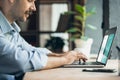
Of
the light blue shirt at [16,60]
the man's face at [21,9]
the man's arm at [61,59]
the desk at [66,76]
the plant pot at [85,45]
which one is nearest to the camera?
the desk at [66,76]

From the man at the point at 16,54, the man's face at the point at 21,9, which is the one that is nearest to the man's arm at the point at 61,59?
the man at the point at 16,54

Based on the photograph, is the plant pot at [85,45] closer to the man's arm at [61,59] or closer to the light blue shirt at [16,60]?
the man's arm at [61,59]

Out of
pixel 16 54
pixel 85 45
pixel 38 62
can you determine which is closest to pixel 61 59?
pixel 38 62

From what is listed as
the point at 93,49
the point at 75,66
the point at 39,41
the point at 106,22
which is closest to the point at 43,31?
the point at 39,41

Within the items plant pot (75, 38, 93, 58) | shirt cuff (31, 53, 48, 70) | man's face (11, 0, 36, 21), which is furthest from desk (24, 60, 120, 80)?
plant pot (75, 38, 93, 58)

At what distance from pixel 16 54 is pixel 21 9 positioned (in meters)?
0.39

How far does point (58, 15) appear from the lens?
5.67 meters

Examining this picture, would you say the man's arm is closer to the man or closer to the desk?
the man

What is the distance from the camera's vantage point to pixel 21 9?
2291 millimetres

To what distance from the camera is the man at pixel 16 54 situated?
1.99 m

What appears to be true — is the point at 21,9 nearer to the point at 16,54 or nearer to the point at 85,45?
the point at 16,54

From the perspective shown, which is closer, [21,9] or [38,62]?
[38,62]

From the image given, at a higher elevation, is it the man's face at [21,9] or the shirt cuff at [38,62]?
the man's face at [21,9]

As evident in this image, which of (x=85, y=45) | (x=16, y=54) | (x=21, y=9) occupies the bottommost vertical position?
(x=85, y=45)
